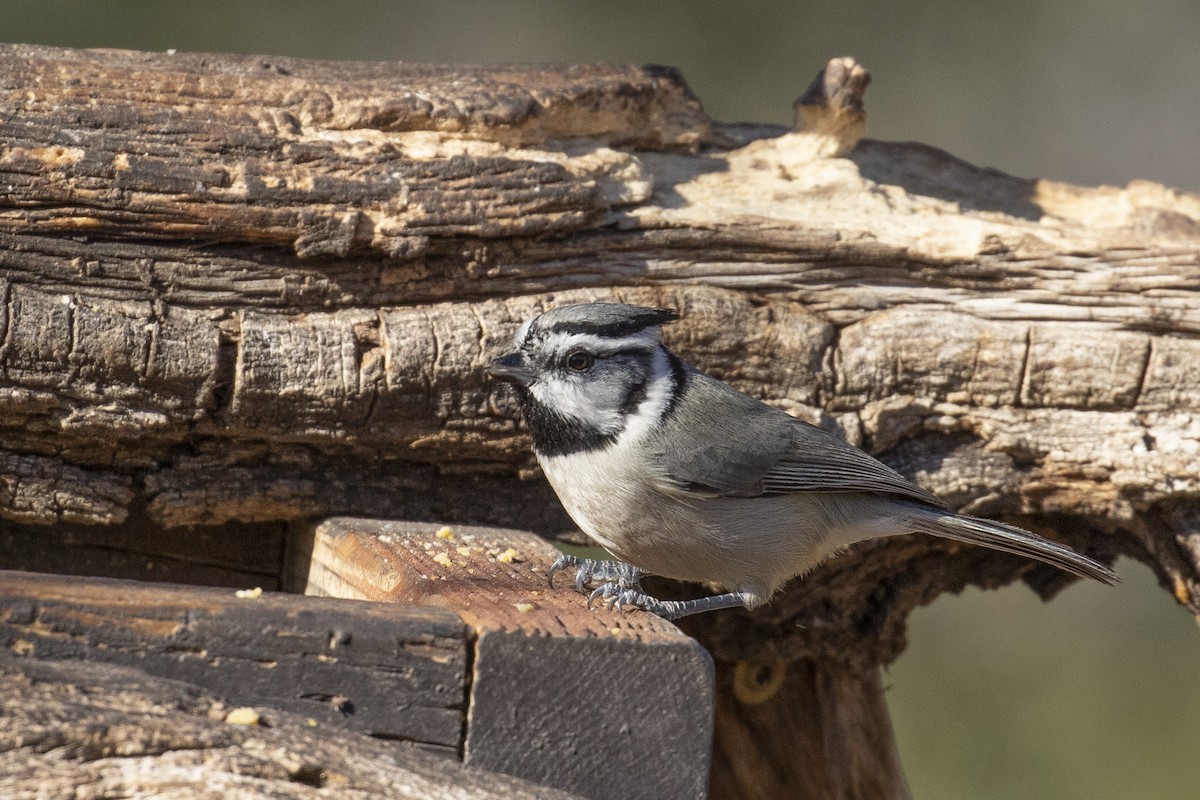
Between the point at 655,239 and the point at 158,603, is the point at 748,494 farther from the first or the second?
the point at 158,603

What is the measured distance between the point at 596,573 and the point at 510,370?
1.85ft

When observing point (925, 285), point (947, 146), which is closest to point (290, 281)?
point (925, 285)

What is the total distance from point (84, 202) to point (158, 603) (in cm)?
143

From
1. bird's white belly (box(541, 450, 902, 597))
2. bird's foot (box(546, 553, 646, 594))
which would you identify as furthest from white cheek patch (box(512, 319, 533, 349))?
bird's foot (box(546, 553, 646, 594))

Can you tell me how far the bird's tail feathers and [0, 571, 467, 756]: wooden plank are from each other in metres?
1.68

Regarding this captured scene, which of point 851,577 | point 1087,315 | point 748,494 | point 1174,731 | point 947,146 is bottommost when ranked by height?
point 1174,731

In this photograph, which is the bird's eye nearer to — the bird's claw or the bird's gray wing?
the bird's gray wing

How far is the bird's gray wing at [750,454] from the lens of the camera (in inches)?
129

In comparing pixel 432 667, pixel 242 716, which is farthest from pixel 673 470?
pixel 242 716

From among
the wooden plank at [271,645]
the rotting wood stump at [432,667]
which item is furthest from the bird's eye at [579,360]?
the wooden plank at [271,645]

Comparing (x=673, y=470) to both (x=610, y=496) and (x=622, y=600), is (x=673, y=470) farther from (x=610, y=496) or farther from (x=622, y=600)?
(x=622, y=600)

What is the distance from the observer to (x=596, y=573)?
3268mm

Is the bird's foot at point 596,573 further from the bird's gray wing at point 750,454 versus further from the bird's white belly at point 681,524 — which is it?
the bird's gray wing at point 750,454

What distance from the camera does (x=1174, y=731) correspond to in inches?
280
